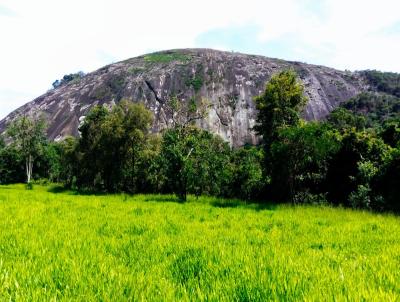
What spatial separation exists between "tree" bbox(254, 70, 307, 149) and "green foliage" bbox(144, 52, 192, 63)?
460ft

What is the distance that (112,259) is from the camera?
7.11 metres

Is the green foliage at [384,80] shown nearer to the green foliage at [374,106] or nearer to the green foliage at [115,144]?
the green foliage at [374,106]

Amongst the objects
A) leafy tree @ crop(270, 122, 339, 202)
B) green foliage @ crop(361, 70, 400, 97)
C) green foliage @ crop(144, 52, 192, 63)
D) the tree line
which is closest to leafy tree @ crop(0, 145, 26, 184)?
the tree line

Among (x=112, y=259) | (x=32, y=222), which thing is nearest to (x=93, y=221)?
(x=32, y=222)

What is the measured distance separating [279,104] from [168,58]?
153967 millimetres

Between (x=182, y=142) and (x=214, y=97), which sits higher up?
(x=214, y=97)

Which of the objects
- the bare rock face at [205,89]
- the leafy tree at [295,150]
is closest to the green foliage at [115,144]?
the leafy tree at [295,150]

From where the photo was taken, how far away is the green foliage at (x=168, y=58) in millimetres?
176812

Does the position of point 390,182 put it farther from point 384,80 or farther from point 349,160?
point 384,80

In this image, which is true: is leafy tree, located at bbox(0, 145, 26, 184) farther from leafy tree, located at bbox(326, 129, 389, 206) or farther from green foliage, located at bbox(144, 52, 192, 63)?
green foliage, located at bbox(144, 52, 192, 63)

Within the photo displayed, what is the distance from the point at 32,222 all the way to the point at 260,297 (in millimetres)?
11497

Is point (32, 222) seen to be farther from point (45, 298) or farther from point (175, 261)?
point (45, 298)

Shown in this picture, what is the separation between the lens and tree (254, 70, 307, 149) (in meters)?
35.8

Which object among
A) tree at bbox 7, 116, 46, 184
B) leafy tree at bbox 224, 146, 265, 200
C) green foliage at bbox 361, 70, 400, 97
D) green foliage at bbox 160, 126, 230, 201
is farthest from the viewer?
green foliage at bbox 361, 70, 400, 97
